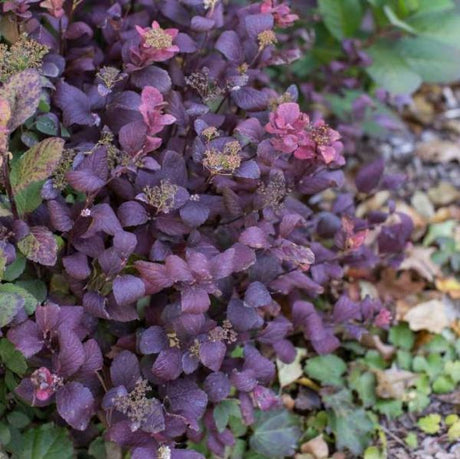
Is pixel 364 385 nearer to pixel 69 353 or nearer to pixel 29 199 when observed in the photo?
pixel 69 353

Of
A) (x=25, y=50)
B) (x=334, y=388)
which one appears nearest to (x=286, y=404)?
(x=334, y=388)

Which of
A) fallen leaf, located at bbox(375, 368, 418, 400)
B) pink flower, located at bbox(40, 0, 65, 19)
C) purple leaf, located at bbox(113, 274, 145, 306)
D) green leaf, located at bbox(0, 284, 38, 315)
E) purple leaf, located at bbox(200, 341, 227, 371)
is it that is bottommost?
fallen leaf, located at bbox(375, 368, 418, 400)

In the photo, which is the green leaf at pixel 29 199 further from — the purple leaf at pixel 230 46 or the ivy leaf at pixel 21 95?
the purple leaf at pixel 230 46

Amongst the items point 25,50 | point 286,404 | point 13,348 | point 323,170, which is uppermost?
point 25,50

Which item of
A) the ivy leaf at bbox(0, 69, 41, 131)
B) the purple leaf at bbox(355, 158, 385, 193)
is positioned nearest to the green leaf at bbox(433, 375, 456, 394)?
the purple leaf at bbox(355, 158, 385, 193)

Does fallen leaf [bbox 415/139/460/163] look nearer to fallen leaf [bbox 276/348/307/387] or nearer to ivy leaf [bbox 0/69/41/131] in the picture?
fallen leaf [bbox 276/348/307/387]

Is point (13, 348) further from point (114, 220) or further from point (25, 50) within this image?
point (25, 50)
